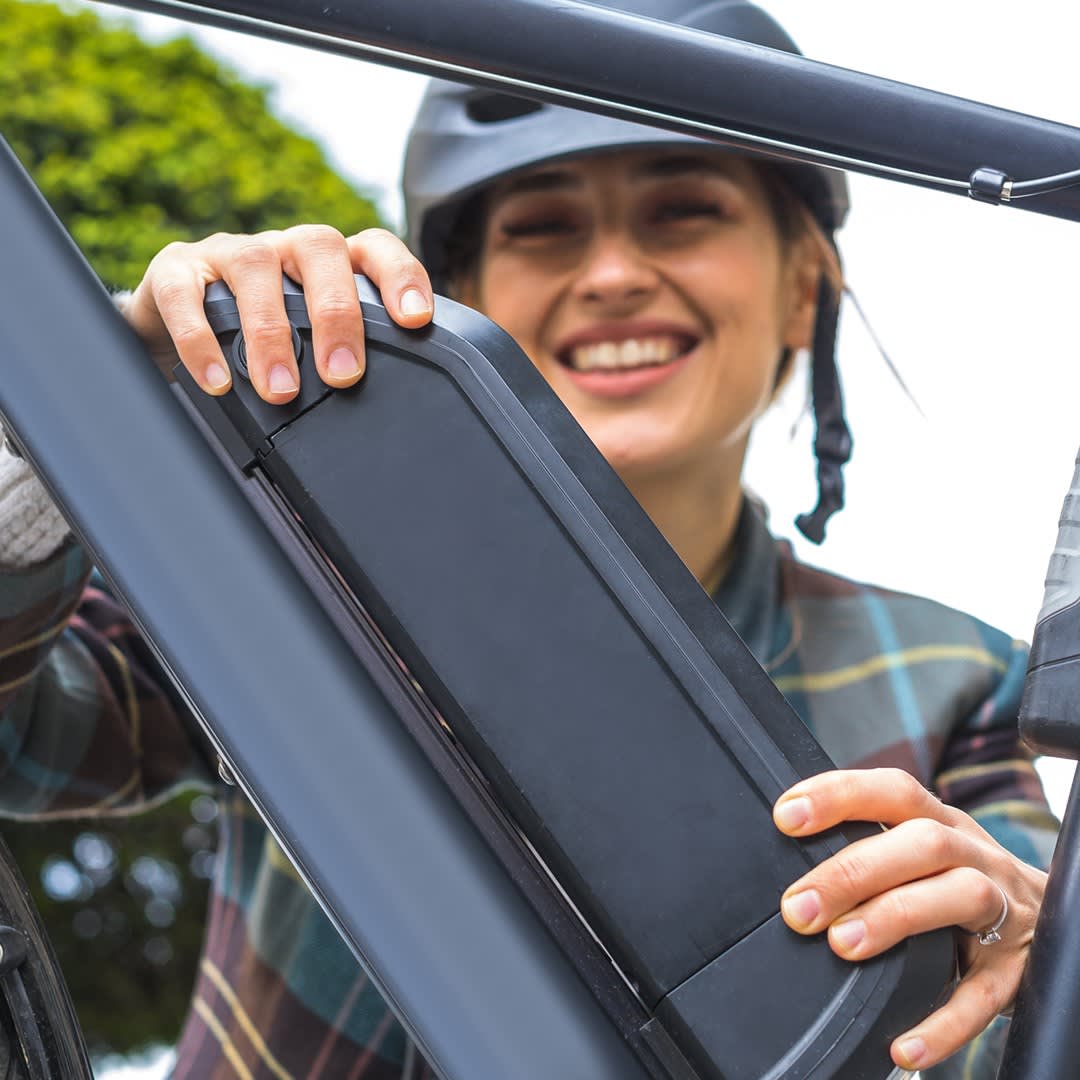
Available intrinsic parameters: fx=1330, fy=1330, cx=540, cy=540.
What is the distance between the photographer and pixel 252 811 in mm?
1492

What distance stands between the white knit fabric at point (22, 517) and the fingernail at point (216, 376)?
1.09 ft

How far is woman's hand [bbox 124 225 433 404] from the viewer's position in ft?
2.12

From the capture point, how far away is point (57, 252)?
0.65m

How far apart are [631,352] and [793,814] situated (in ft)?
3.21

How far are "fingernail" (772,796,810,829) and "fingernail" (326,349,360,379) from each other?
0.29 metres

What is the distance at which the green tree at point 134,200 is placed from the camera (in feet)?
17.6

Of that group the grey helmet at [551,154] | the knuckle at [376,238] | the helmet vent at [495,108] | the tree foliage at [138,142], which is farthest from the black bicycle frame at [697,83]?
the tree foliage at [138,142]

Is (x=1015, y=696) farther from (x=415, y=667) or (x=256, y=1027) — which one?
(x=415, y=667)

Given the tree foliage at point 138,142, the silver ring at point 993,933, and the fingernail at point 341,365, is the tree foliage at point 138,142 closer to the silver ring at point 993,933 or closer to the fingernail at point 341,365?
the fingernail at point 341,365

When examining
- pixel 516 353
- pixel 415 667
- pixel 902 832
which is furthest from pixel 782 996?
pixel 516 353

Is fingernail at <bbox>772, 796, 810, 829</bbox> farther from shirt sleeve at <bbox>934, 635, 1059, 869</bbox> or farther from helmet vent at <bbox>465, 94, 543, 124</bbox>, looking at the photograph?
helmet vent at <bbox>465, 94, 543, 124</bbox>

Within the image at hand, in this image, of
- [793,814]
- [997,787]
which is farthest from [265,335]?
[997,787]

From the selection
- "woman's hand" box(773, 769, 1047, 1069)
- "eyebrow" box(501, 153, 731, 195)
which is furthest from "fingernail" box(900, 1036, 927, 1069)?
"eyebrow" box(501, 153, 731, 195)

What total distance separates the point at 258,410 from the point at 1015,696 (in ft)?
3.51
